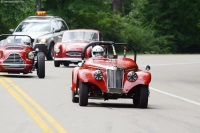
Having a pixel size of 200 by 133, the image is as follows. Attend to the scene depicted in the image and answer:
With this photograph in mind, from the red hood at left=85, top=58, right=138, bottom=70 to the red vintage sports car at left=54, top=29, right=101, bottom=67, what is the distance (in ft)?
54.2

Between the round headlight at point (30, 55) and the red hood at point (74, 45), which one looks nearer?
the round headlight at point (30, 55)

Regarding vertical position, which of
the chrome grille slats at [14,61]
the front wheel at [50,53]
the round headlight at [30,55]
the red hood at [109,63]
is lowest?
the front wheel at [50,53]

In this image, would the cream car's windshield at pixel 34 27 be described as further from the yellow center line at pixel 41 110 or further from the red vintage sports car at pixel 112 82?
the red vintage sports car at pixel 112 82

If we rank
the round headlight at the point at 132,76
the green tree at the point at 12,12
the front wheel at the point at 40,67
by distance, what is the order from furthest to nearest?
the green tree at the point at 12,12 → the front wheel at the point at 40,67 → the round headlight at the point at 132,76

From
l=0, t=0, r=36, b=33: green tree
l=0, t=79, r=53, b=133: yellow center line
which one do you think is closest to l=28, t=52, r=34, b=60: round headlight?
l=0, t=79, r=53, b=133: yellow center line

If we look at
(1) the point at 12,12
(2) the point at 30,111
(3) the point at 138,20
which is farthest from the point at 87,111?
(3) the point at 138,20

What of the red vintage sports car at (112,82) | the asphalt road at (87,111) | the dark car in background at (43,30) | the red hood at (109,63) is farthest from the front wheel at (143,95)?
the dark car in background at (43,30)

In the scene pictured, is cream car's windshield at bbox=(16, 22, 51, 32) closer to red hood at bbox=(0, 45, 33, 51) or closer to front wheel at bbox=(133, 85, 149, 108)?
red hood at bbox=(0, 45, 33, 51)

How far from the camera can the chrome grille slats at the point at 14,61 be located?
1000 inches

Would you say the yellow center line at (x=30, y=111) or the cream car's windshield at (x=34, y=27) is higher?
the cream car's windshield at (x=34, y=27)

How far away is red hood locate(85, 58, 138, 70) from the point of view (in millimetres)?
16656

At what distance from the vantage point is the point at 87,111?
15383 mm

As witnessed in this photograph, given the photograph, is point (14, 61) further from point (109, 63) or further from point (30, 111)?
point (30, 111)

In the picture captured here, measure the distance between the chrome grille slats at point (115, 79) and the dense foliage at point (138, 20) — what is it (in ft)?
115
